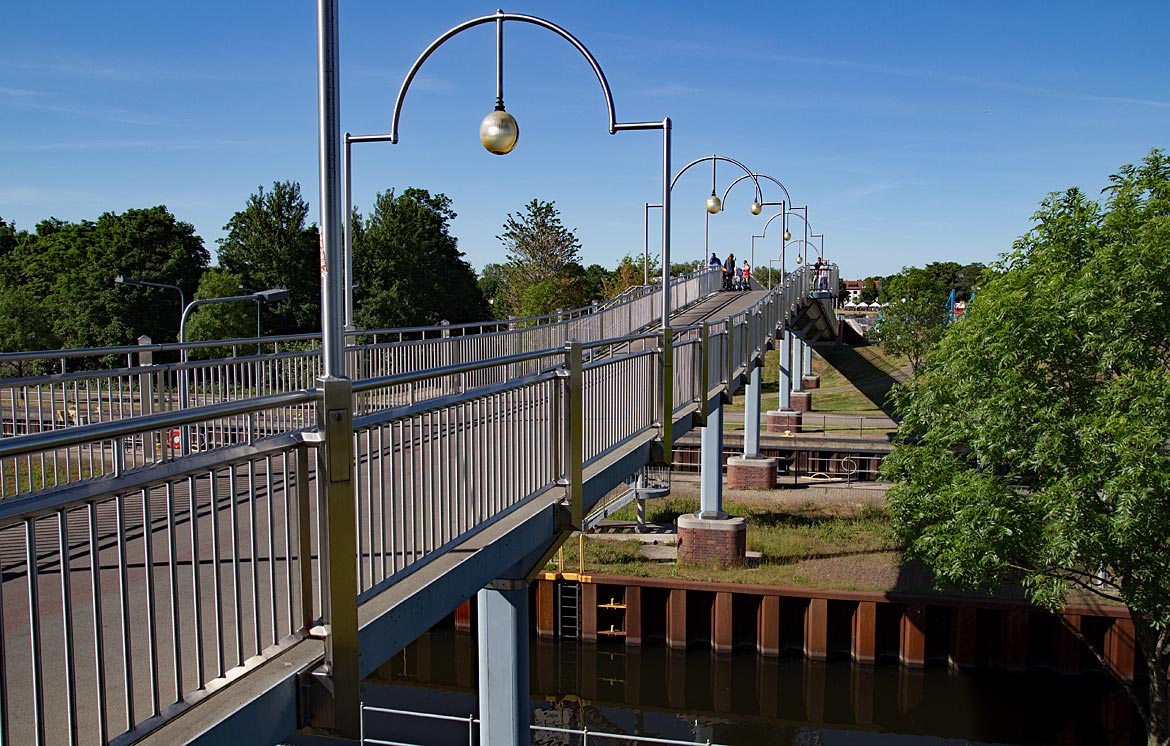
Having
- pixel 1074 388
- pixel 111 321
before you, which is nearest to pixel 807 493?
pixel 1074 388

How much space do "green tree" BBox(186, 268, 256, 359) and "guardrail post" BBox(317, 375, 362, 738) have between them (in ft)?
127

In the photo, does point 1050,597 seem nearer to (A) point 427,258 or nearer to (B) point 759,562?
(B) point 759,562

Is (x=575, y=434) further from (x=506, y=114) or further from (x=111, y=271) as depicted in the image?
(x=111, y=271)

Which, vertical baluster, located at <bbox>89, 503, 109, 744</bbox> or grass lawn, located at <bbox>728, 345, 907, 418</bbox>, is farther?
grass lawn, located at <bbox>728, 345, 907, 418</bbox>

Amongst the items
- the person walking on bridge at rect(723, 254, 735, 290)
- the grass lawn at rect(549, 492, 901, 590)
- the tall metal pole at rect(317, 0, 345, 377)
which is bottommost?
the grass lawn at rect(549, 492, 901, 590)

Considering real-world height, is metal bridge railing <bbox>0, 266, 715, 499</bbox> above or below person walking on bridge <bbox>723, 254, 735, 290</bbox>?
below

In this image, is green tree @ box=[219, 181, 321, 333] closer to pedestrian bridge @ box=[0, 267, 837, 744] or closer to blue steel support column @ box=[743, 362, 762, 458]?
blue steel support column @ box=[743, 362, 762, 458]

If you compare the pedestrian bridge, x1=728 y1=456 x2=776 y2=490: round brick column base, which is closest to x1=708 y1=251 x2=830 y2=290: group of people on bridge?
x1=728 y1=456 x2=776 y2=490: round brick column base

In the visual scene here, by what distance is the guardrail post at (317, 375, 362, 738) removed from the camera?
159 inches

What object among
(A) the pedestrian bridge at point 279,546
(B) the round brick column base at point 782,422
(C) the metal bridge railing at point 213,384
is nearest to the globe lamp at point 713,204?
(C) the metal bridge railing at point 213,384

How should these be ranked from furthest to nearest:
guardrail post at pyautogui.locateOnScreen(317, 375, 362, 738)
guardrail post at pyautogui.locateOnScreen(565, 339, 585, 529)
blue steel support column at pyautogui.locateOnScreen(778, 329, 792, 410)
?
blue steel support column at pyautogui.locateOnScreen(778, 329, 792, 410)
guardrail post at pyautogui.locateOnScreen(565, 339, 585, 529)
guardrail post at pyautogui.locateOnScreen(317, 375, 362, 738)

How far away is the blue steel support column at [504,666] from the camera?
737 centimetres

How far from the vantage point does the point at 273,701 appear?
3836 mm

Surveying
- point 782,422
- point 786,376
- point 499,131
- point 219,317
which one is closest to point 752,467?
point 782,422
